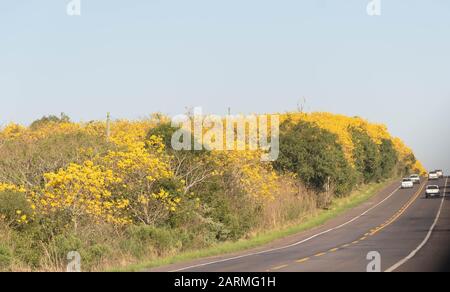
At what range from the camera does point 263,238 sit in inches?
1451

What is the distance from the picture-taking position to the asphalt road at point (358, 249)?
822 inches

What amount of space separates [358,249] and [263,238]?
1000 centimetres

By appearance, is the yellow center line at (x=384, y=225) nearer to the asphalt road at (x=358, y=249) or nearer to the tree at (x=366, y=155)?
the asphalt road at (x=358, y=249)

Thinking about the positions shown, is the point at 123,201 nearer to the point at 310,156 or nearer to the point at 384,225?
the point at 384,225

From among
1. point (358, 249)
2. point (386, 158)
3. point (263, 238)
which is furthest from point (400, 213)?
point (386, 158)

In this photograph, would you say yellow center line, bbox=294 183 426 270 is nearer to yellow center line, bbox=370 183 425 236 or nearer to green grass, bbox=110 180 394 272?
yellow center line, bbox=370 183 425 236

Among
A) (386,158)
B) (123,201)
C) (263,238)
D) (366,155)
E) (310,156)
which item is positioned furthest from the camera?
(386,158)

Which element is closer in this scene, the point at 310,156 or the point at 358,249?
the point at 358,249

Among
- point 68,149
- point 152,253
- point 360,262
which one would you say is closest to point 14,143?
point 68,149

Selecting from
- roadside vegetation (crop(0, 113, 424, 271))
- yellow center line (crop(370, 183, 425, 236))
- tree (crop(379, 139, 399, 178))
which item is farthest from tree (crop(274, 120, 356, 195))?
tree (crop(379, 139, 399, 178))
